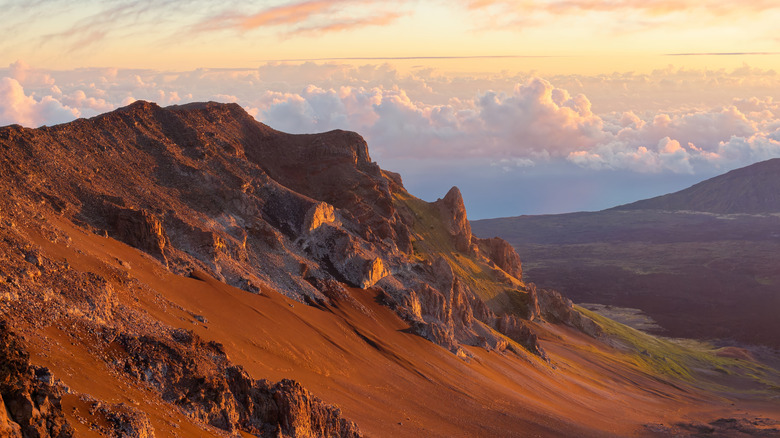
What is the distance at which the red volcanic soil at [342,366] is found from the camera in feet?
102

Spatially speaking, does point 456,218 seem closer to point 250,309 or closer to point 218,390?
point 250,309

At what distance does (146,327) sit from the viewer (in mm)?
38281

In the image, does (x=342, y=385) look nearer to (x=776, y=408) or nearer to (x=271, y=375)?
(x=271, y=375)

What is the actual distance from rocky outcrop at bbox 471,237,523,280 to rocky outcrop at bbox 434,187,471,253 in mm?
11210

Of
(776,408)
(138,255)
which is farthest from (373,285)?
(776,408)

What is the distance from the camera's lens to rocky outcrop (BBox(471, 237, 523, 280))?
121750 millimetres

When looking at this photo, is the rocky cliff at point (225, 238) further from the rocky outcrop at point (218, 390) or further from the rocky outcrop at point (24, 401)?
the rocky outcrop at point (24, 401)

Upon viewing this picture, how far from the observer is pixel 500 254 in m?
123

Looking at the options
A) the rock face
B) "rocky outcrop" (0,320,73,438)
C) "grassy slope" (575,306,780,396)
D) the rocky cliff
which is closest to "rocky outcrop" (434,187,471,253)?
the rocky cliff

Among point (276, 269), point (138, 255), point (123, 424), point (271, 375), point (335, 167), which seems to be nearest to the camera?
point (123, 424)

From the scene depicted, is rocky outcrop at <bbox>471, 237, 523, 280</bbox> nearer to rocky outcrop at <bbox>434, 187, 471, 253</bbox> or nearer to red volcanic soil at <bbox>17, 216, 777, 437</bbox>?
rocky outcrop at <bbox>434, 187, 471, 253</bbox>

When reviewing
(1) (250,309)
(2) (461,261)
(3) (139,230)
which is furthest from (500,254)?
(3) (139,230)

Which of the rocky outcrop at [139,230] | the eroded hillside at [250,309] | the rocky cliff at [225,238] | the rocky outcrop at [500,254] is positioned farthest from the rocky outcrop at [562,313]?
the rocky outcrop at [139,230]

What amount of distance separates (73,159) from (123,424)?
38.0m
